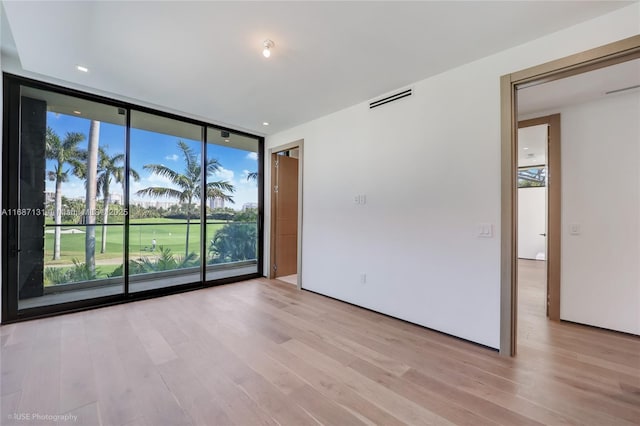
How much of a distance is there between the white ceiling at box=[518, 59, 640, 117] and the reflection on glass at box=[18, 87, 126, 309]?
5233 mm

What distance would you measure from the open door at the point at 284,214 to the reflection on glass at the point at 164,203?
1.37 metres

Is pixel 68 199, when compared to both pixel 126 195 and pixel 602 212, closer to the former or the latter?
pixel 126 195

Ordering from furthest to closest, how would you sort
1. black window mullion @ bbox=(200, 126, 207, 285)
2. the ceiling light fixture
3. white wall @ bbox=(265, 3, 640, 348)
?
black window mullion @ bbox=(200, 126, 207, 285) → white wall @ bbox=(265, 3, 640, 348) → the ceiling light fixture

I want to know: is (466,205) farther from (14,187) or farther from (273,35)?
(14,187)

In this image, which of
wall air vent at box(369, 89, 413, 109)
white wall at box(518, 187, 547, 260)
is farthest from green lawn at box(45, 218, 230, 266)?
white wall at box(518, 187, 547, 260)

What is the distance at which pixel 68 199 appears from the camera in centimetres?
330

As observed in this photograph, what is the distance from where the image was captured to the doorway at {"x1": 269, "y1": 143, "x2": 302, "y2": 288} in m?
5.09

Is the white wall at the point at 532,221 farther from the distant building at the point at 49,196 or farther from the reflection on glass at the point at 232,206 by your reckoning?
the distant building at the point at 49,196

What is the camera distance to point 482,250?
2.50 m

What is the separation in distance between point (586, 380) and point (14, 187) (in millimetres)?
5812

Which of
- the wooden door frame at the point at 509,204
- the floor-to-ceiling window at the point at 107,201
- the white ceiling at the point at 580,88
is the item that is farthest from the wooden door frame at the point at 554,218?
the floor-to-ceiling window at the point at 107,201

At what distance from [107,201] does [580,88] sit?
589cm

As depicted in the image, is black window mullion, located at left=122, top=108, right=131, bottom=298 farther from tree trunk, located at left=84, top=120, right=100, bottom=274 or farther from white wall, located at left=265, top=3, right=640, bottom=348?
white wall, located at left=265, top=3, right=640, bottom=348

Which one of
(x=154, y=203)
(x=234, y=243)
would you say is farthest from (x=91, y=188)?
(x=234, y=243)
